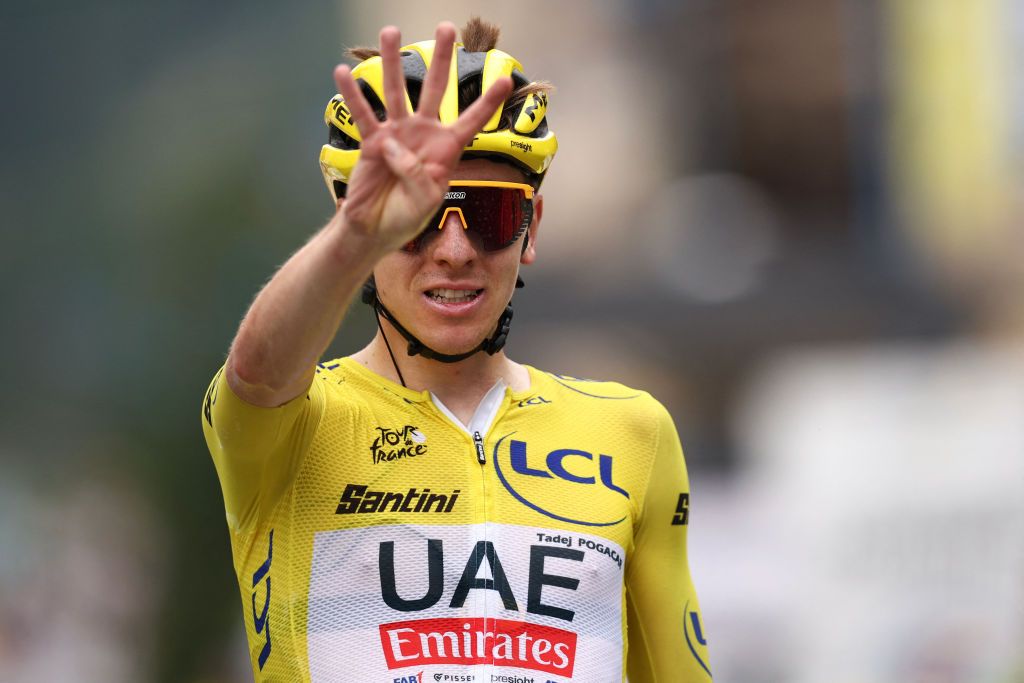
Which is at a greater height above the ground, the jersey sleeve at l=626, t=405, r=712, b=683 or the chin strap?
the chin strap

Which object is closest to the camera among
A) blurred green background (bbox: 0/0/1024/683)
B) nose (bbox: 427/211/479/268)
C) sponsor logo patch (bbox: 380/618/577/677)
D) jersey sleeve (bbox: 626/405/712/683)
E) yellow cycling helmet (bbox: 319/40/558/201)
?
sponsor logo patch (bbox: 380/618/577/677)

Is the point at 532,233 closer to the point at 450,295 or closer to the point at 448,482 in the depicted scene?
the point at 450,295

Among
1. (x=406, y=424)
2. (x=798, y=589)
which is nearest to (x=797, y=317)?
(x=798, y=589)

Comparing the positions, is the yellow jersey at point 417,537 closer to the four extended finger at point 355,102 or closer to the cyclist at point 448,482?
the cyclist at point 448,482

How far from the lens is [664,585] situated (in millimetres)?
3820

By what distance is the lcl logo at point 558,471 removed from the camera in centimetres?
356

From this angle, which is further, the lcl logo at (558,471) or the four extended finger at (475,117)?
the lcl logo at (558,471)

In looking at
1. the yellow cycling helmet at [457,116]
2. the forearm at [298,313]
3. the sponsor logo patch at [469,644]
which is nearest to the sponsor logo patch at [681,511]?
the sponsor logo patch at [469,644]

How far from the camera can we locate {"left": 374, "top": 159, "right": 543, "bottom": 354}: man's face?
349 centimetres

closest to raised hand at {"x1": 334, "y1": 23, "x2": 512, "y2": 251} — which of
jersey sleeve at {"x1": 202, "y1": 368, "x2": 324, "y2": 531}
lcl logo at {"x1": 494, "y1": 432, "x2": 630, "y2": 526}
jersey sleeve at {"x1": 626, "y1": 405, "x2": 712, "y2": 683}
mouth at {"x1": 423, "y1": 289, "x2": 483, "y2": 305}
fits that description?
jersey sleeve at {"x1": 202, "y1": 368, "x2": 324, "y2": 531}

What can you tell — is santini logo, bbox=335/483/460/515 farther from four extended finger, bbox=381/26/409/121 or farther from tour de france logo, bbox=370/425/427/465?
four extended finger, bbox=381/26/409/121

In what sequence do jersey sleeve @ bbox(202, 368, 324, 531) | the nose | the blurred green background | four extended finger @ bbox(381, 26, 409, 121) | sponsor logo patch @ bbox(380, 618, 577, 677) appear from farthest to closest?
the blurred green background
the nose
sponsor logo patch @ bbox(380, 618, 577, 677)
jersey sleeve @ bbox(202, 368, 324, 531)
four extended finger @ bbox(381, 26, 409, 121)

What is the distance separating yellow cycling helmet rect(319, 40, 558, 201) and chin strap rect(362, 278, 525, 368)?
0.26 meters

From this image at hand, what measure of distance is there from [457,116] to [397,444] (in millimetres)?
792
